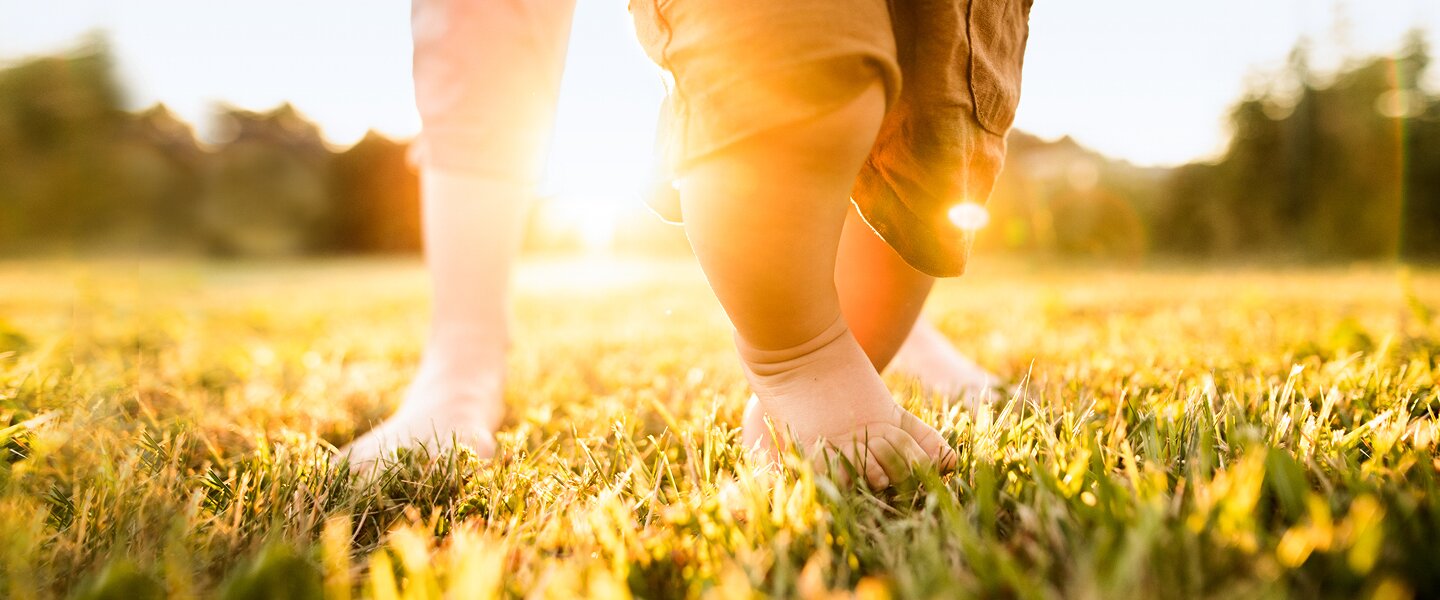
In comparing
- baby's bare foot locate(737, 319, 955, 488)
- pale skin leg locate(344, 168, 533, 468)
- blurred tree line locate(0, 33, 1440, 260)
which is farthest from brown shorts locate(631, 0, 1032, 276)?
blurred tree line locate(0, 33, 1440, 260)

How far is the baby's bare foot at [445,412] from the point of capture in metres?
1.17

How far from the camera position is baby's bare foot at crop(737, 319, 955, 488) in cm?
83

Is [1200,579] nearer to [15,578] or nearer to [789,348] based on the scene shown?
[789,348]

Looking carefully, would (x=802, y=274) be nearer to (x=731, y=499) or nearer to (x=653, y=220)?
(x=731, y=499)

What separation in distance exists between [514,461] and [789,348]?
0.34 metres

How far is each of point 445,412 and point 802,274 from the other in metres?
0.74

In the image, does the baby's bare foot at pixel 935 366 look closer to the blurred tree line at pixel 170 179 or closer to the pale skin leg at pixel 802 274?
the pale skin leg at pixel 802 274

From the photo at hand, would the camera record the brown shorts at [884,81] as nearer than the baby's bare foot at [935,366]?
Yes

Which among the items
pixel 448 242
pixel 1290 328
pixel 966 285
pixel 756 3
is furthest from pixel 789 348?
pixel 966 285

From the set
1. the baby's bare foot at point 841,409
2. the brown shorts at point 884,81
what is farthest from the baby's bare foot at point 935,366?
the baby's bare foot at point 841,409

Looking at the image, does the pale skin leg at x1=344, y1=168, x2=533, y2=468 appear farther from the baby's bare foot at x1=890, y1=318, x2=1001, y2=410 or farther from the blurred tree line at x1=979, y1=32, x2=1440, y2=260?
the blurred tree line at x1=979, y1=32, x2=1440, y2=260

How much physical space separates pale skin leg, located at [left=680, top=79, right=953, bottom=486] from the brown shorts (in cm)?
3

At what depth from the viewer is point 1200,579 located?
1.62 ft

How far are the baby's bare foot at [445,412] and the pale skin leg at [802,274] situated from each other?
1.63 feet
